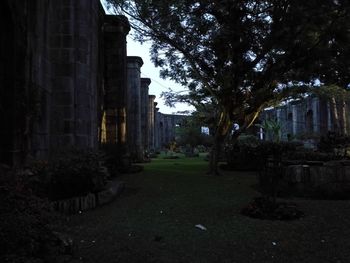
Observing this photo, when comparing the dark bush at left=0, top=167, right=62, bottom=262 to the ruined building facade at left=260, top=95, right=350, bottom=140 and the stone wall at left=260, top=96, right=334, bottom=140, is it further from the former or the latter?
the stone wall at left=260, top=96, right=334, bottom=140

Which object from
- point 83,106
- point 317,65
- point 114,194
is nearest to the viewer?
point 114,194

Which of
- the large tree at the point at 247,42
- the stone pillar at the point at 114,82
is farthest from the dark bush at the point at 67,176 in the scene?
the stone pillar at the point at 114,82

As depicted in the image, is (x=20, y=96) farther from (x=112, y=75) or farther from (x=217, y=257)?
(x=112, y=75)

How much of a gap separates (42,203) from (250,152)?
14.8 meters

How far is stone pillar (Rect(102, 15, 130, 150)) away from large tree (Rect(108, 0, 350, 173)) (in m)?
2.39

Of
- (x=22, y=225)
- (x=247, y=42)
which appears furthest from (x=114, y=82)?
(x=22, y=225)

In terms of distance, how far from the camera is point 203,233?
6465 mm

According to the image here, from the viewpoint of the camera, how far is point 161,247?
572 centimetres

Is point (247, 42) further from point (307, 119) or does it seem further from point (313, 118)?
point (307, 119)

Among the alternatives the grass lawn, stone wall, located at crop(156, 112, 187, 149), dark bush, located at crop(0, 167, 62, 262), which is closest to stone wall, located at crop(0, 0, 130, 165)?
the grass lawn

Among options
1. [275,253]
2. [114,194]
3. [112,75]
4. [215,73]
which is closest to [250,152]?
[215,73]

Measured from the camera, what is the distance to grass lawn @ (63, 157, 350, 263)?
17.7 ft

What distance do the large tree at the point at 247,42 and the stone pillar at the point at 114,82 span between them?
2391mm

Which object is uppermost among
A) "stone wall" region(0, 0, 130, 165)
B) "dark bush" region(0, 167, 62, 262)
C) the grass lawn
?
"stone wall" region(0, 0, 130, 165)
